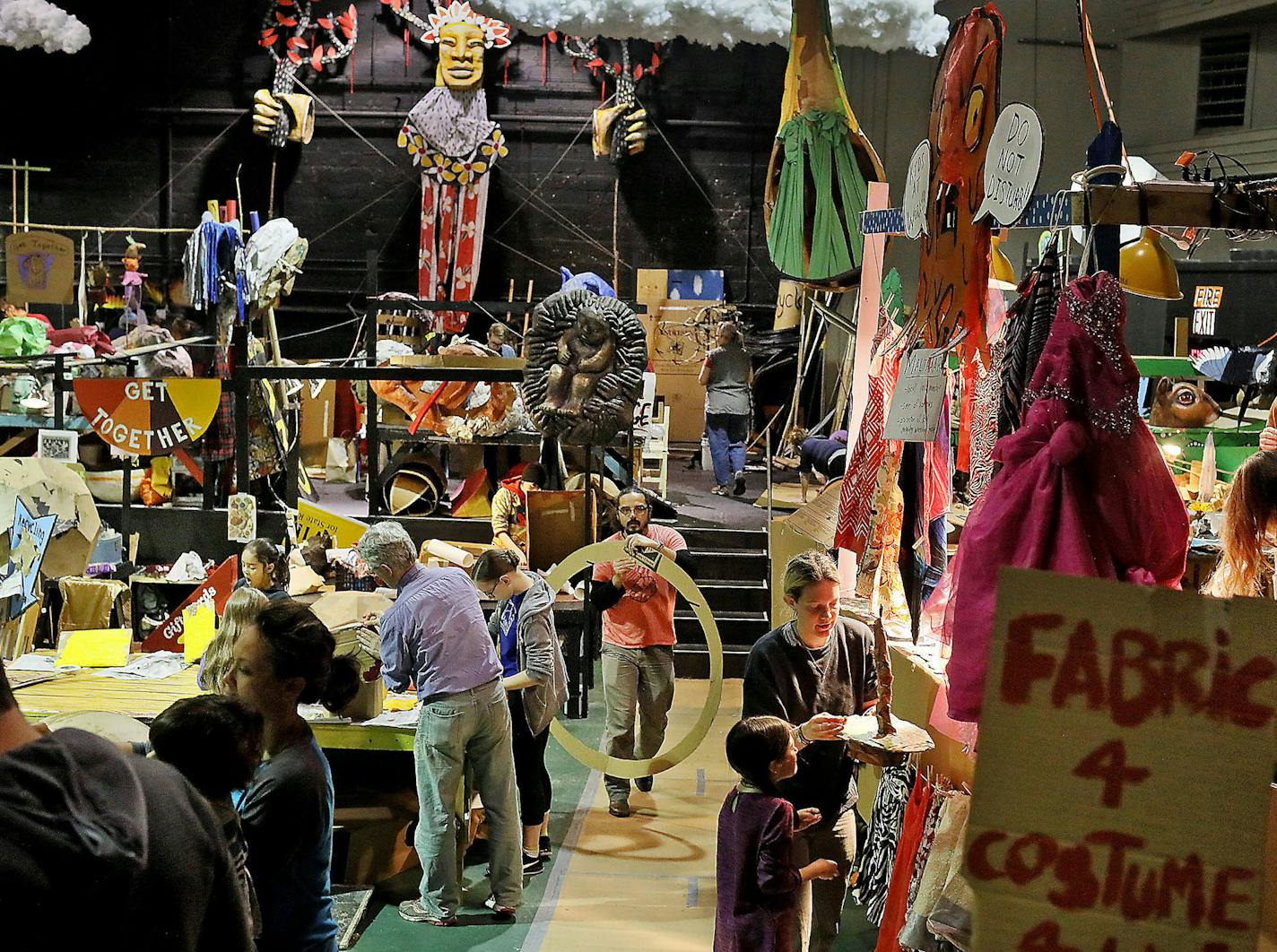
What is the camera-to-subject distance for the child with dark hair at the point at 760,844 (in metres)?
3.25

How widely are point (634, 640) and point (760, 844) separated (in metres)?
2.63

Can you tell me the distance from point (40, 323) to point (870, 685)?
32.0ft

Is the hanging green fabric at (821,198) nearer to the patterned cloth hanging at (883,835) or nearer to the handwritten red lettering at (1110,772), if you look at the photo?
the patterned cloth hanging at (883,835)

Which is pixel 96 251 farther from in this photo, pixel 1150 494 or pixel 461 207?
pixel 1150 494

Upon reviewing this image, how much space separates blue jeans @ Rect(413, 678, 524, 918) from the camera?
476cm

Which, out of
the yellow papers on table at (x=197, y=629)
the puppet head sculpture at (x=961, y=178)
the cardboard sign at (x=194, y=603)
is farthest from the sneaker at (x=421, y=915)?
the puppet head sculpture at (x=961, y=178)

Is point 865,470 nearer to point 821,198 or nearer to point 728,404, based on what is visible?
point 821,198

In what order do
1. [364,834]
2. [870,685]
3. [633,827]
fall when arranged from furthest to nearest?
[633,827] < [364,834] < [870,685]

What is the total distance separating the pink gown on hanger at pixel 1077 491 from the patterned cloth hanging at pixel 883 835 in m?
0.98

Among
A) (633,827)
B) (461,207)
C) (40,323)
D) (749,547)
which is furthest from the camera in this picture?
(461,207)

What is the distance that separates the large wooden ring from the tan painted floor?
53 cm

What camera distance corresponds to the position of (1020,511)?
2.23m

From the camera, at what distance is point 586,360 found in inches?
251

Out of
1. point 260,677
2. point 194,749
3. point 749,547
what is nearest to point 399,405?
point 749,547
